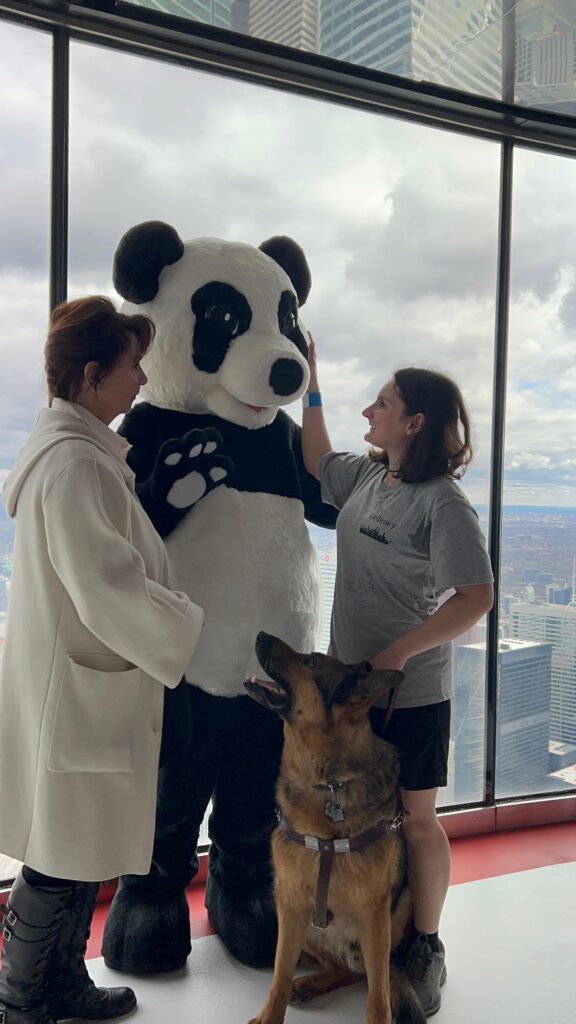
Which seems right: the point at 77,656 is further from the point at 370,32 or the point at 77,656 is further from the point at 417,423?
the point at 370,32

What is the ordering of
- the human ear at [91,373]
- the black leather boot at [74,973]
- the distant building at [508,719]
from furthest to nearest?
the distant building at [508,719]
the black leather boot at [74,973]
the human ear at [91,373]

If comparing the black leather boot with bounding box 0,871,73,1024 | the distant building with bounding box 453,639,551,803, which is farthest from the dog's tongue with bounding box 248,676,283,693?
the distant building with bounding box 453,639,551,803

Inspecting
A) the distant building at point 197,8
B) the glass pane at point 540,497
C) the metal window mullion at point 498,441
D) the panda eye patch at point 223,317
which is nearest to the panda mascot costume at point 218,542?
the panda eye patch at point 223,317

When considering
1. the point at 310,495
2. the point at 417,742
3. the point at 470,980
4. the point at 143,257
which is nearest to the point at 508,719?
the point at 470,980

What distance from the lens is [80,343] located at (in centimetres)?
175

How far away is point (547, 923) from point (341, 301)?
202 centimetres

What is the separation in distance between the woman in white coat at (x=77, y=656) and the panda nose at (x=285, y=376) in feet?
1.17

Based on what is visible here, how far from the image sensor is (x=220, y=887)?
227cm

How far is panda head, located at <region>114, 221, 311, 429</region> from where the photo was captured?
2027mm

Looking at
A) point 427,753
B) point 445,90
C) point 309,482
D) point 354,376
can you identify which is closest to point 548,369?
point 354,376

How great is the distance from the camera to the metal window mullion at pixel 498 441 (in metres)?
3.04

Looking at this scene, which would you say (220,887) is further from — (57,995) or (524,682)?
(524,682)

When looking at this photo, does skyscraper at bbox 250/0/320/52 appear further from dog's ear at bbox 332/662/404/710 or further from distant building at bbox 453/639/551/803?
distant building at bbox 453/639/551/803

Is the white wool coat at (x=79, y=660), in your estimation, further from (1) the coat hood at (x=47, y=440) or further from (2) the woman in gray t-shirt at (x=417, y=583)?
(2) the woman in gray t-shirt at (x=417, y=583)
